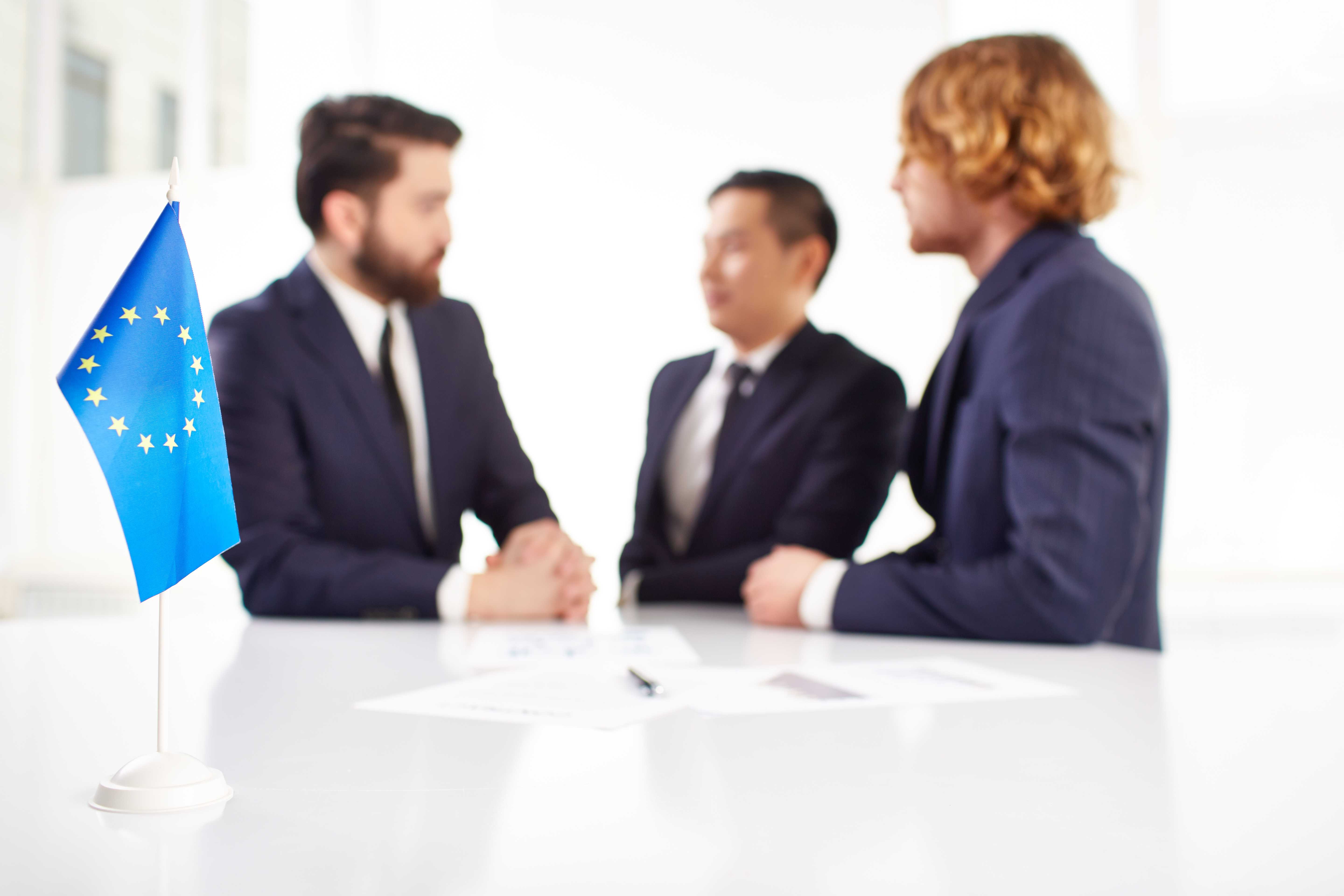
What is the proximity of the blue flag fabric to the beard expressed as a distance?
176 cm

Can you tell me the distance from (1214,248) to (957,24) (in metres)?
1.29

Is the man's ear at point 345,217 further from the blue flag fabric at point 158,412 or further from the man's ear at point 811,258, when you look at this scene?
the blue flag fabric at point 158,412

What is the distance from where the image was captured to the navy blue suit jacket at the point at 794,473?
222cm

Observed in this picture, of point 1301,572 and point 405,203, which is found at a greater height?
point 405,203

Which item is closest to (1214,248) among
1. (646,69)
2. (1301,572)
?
(1301,572)

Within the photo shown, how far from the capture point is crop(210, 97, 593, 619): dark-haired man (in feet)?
5.53

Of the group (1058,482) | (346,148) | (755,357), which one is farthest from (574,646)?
(346,148)

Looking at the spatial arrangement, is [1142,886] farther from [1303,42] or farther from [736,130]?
[1303,42]

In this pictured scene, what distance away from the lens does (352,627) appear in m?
1.52

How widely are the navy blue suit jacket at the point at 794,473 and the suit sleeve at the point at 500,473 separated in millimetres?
314

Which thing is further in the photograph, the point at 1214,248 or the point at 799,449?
the point at 1214,248

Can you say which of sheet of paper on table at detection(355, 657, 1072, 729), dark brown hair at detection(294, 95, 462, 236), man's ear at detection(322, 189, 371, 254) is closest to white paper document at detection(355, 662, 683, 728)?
sheet of paper on table at detection(355, 657, 1072, 729)

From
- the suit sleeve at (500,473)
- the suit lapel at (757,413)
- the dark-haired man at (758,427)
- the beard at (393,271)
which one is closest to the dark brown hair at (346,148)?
the beard at (393,271)

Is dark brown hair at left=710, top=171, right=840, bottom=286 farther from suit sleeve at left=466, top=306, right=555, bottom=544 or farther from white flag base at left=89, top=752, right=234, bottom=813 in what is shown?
white flag base at left=89, top=752, right=234, bottom=813
